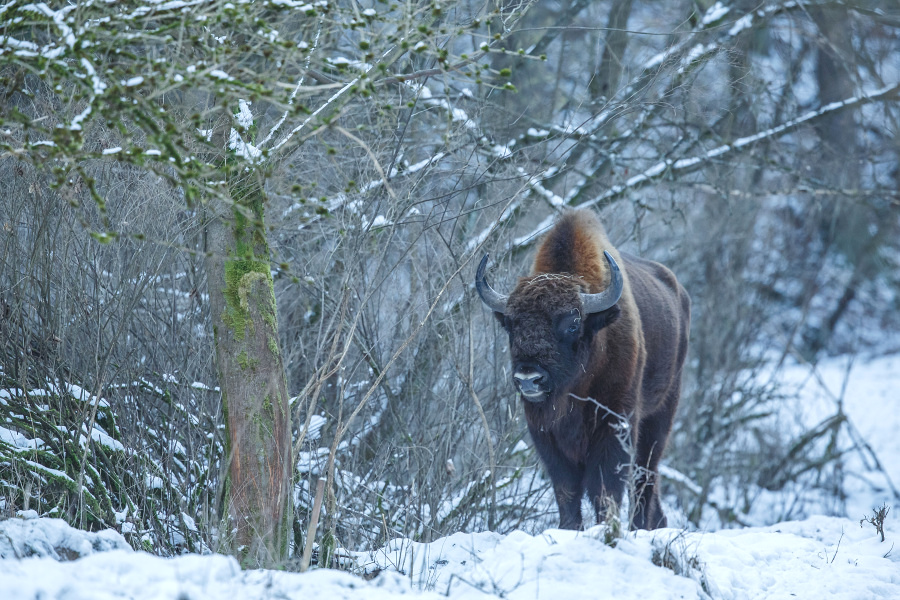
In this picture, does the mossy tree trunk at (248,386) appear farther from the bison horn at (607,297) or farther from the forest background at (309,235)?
the bison horn at (607,297)

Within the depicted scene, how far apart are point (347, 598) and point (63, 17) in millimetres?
2909

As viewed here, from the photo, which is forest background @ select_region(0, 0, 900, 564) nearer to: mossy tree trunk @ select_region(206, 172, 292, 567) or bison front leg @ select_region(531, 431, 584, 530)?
mossy tree trunk @ select_region(206, 172, 292, 567)

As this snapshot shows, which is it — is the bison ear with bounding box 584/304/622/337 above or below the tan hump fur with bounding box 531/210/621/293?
below

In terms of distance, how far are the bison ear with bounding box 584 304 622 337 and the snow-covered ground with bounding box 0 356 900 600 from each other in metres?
1.58

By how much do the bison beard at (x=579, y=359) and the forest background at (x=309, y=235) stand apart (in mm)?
509

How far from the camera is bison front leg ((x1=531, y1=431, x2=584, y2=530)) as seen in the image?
6445 mm

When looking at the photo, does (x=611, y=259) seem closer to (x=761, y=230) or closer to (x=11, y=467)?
(x=11, y=467)

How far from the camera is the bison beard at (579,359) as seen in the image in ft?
19.8

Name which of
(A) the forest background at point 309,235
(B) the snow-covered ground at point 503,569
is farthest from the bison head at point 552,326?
(B) the snow-covered ground at point 503,569

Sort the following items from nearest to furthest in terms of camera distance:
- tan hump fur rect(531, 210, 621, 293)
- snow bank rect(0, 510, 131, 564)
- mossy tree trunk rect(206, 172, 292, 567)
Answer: snow bank rect(0, 510, 131, 564)
mossy tree trunk rect(206, 172, 292, 567)
tan hump fur rect(531, 210, 621, 293)

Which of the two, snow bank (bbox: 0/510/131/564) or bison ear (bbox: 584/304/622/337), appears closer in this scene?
snow bank (bbox: 0/510/131/564)

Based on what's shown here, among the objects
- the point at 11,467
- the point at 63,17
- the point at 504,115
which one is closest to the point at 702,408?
the point at 504,115

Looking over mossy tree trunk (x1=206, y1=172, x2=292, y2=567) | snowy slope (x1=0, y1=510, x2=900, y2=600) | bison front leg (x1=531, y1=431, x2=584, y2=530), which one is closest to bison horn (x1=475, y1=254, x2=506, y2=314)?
bison front leg (x1=531, y1=431, x2=584, y2=530)

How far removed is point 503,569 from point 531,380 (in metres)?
1.58
